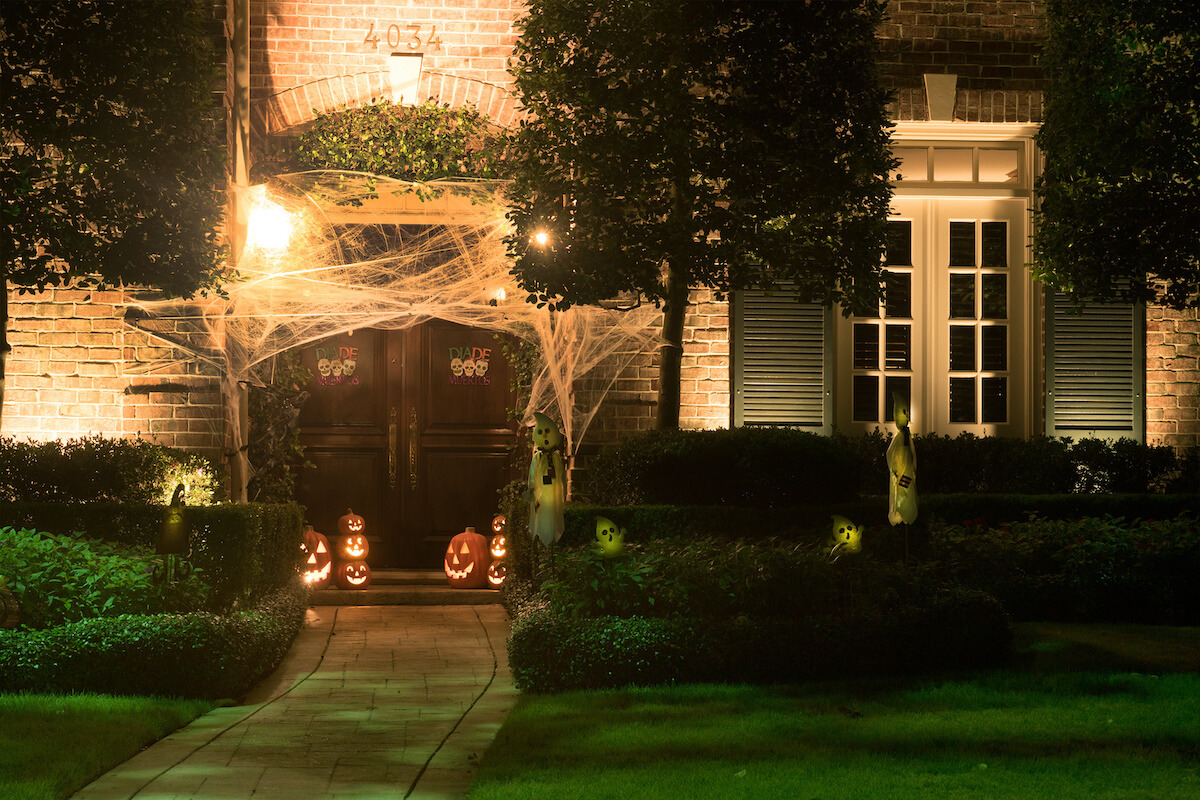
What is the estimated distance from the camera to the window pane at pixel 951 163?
10523 millimetres

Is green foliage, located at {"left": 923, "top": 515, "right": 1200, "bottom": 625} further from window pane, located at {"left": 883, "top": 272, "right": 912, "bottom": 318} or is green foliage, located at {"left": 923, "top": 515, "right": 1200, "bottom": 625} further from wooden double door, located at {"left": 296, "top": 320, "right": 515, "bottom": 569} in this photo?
wooden double door, located at {"left": 296, "top": 320, "right": 515, "bottom": 569}

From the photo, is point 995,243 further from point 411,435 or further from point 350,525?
point 350,525

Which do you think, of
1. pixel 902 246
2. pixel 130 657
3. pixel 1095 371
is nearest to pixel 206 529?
pixel 130 657

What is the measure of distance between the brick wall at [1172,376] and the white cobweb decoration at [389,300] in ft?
15.7

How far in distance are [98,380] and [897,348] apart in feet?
22.2

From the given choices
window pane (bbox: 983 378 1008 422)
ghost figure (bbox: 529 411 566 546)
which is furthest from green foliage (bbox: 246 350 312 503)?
window pane (bbox: 983 378 1008 422)

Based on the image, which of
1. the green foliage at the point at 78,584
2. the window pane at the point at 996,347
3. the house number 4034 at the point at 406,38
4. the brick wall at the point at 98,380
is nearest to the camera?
the green foliage at the point at 78,584

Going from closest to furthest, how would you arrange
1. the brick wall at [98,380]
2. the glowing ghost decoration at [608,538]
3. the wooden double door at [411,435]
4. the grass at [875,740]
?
1. the grass at [875,740]
2. the glowing ghost decoration at [608,538]
3. the brick wall at [98,380]
4. the wooden double door at [411,435]

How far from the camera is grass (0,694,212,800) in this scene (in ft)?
14.6

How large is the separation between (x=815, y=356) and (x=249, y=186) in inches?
196

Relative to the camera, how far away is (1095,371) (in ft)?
34.6

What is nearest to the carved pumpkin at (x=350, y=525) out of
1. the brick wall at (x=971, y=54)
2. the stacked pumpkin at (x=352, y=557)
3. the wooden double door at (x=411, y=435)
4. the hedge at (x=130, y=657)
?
the stacked pumpkin at (x=352, y=557)

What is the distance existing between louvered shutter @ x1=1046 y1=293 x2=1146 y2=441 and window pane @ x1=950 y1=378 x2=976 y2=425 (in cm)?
66

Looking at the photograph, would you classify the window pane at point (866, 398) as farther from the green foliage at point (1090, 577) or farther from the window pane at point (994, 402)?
the green foliage at point (1090, 577)
